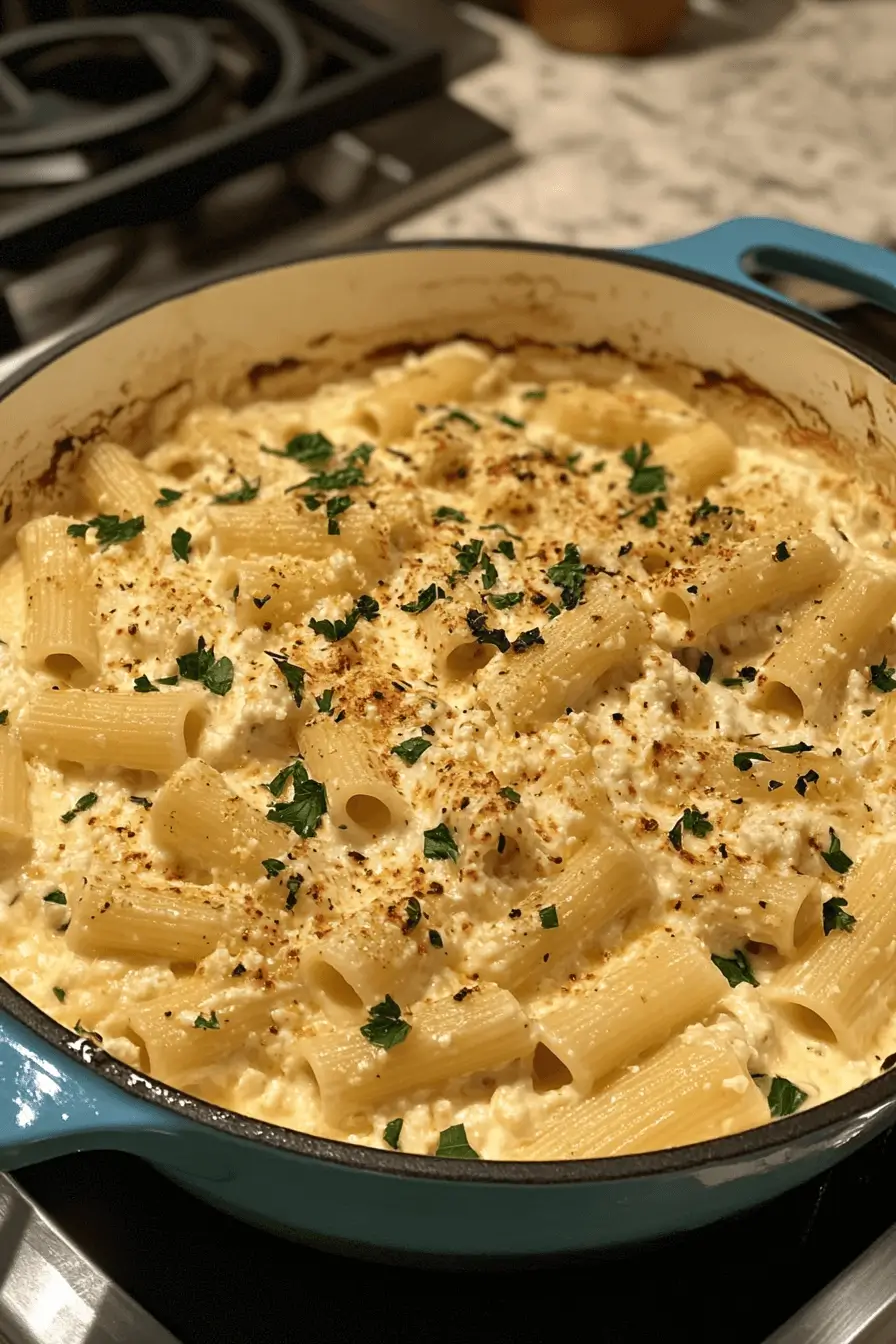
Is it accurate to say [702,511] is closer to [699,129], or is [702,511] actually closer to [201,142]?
[201,142]

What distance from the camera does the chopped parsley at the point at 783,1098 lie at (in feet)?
4.37

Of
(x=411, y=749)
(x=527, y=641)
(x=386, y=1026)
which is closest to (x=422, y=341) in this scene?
(x=527, y=641)

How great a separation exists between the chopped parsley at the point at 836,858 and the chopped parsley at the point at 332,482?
902 mm

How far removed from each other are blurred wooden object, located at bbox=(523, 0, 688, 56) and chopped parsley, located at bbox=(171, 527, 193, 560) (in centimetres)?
220

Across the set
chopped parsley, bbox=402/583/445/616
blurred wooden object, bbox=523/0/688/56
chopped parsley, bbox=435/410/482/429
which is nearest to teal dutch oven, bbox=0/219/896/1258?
chopped parsley, bbox=435/410/482/429

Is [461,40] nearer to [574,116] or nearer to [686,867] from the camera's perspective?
[574,116]

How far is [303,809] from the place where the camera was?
5.03ft

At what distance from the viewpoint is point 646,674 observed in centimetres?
168

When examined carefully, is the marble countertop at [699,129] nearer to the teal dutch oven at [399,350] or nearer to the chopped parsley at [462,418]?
the teal dutch oven at [399,350]

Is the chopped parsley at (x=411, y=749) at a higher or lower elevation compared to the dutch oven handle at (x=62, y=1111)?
lower

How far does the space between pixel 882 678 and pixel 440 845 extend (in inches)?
28.6

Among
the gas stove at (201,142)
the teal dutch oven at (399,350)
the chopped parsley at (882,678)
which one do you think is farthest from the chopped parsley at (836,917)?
the gas stove at (201,142)

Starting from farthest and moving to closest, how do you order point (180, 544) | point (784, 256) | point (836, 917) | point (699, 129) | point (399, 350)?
point (699, 129) → point (399, 350) → point (784, 256) → point (180, 544) → point (836, 917)

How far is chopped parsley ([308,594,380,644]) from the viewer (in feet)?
5.66
